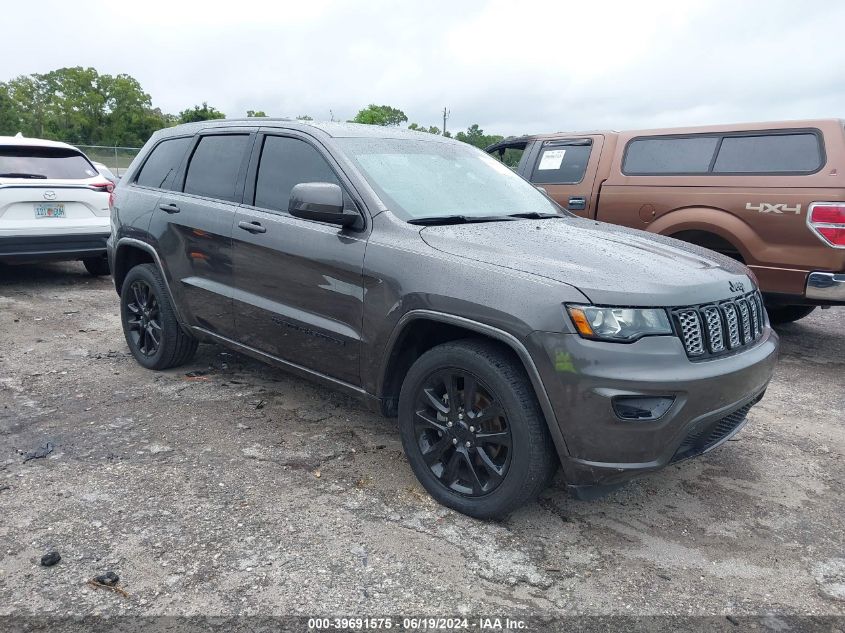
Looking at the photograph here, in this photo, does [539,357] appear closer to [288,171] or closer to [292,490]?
[292,490]

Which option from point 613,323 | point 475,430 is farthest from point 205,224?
point 613,323

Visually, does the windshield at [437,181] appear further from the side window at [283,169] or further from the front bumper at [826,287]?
the front bumper at [826,287]

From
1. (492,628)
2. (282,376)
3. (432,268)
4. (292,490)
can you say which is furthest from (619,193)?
(492,628)

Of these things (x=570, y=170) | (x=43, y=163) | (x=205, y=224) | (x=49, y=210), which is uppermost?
(x=570, y=170)

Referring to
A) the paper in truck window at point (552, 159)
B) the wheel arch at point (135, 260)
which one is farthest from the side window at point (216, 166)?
the paper in truck window at point (552, 159)

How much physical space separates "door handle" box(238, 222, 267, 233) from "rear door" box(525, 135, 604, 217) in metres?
3.80

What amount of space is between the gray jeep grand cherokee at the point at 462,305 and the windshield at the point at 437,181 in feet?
0.04

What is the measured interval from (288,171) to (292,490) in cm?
176

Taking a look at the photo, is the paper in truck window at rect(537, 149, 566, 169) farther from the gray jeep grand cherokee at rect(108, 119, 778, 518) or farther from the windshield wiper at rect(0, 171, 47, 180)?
the windshield wiper at rect(0, 171, 47, 180)

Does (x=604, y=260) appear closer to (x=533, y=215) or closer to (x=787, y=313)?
(x=533, y=215)

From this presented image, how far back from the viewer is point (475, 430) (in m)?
2.99

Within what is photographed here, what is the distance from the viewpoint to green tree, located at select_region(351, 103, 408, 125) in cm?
5156

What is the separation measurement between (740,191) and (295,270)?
4.07m

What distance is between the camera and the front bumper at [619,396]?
2.61 metres
